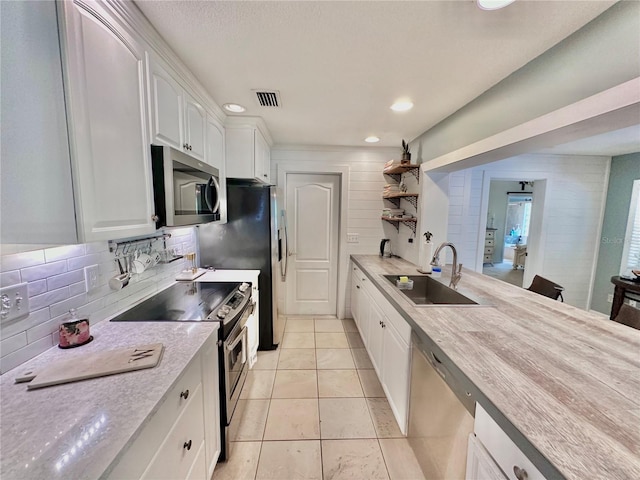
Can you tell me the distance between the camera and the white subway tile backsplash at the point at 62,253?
106 centimetres

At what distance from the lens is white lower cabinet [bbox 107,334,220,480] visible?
0.77 metres

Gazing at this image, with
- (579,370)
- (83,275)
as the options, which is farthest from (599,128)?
(83,275)

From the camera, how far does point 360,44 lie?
1280mm

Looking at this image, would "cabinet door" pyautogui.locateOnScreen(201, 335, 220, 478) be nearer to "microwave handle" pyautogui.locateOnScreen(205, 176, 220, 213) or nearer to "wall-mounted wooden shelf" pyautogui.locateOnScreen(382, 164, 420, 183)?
"microwave handle" pyautogui.locateOnScreen(205, 176, 220, 213)

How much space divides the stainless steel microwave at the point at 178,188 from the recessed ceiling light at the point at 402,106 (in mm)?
1503

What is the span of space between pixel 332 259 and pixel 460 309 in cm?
219

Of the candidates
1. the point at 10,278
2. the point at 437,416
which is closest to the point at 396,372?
the point at 437,416

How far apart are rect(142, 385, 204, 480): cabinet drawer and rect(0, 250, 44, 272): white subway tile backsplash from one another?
2.70 feet

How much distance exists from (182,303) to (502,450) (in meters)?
1.76

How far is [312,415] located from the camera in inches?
75.4

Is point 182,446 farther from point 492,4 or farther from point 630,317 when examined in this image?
point 630,317

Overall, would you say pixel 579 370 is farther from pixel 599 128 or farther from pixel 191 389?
pixel 191 389

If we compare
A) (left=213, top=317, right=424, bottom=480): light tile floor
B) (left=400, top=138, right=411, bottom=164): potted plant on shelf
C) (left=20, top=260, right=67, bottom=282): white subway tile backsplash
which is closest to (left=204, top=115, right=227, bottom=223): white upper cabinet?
(left=20, top=260, right=67, bottom=282): white subway tile backsplash

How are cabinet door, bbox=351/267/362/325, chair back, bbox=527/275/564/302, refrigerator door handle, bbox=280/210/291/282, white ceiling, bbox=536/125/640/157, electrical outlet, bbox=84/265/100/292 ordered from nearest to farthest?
electrical outlet, bbox=84/265/100/292 → chair back, bbox=527/275/564/302 → white ceiling, bbox=536/125/640/157 → cabinet door, bbox=351/267/362/325 → refrigerator door handle, bbox=280/210/291/282
